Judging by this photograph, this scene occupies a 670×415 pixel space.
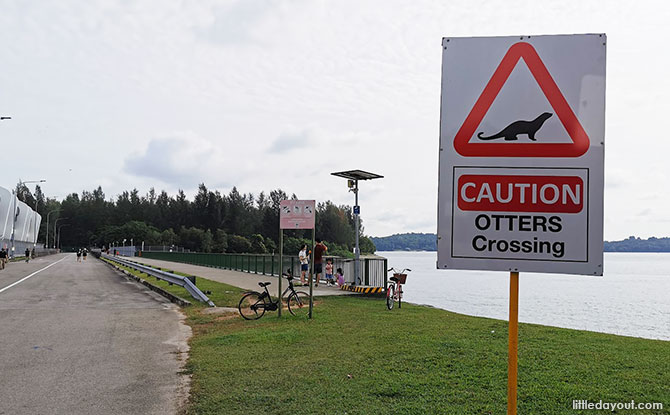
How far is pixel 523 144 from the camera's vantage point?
140 inches

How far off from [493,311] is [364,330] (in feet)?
44.7

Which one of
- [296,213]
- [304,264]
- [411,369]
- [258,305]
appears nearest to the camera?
[411,369]

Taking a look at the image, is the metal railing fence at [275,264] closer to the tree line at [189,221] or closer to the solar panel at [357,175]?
the solar panel at [357,175]

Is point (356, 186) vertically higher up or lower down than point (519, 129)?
higher up

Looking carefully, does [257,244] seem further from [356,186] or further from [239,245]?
[356,186]

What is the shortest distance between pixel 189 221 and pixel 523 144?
16605 centimetres

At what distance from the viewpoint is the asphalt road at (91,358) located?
6.54 m

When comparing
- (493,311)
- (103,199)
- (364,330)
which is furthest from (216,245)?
(364,330)

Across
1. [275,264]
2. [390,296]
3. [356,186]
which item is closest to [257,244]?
[275,264]

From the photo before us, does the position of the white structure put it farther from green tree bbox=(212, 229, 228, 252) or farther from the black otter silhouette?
the black otter silhouette

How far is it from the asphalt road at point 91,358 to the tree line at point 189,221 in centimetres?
9550

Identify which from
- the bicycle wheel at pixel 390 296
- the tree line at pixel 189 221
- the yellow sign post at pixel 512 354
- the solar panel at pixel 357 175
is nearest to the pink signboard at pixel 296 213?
the bicycle wheel at pixel 390 296

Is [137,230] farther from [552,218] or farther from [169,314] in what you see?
[552,218]

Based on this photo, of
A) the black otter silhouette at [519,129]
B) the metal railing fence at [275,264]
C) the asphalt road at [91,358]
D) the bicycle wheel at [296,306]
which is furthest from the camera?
the metal railing fence at [275,264]
